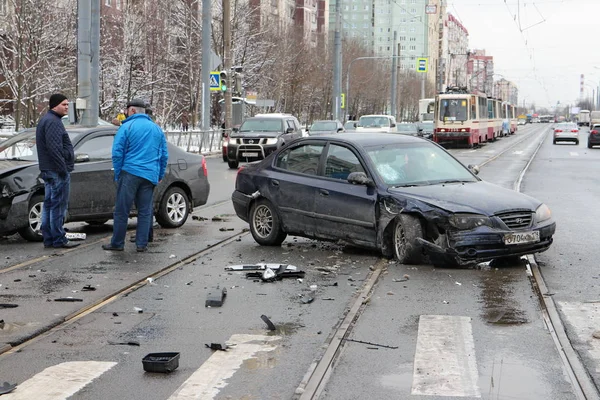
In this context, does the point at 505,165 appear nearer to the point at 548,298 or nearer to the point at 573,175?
the point at 573,175

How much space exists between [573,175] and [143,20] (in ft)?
108

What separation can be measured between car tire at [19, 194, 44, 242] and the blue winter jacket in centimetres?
151

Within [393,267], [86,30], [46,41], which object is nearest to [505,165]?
[86,30]

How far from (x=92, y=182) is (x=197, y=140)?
28.2m

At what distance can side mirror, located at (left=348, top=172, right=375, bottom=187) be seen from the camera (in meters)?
10.9

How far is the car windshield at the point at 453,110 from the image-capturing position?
51.2 m

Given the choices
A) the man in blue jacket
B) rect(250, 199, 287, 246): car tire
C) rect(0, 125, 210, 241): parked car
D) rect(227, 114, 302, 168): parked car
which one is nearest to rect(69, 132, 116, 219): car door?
rect(0, 125, 210, 241): parked car

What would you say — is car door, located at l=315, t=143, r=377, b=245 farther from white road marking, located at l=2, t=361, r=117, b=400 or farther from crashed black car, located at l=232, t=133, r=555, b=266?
white road marking, located at l=2, t=361, r=117, b=400

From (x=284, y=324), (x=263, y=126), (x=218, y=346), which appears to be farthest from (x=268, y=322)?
(x=263, y=126)

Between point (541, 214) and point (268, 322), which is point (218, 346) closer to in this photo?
point (268, 322)

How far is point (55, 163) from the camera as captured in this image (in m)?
11.5

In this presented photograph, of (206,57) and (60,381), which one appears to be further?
(206,57)

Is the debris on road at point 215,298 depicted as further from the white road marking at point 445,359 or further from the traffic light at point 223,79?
the traffic light at point 223,79

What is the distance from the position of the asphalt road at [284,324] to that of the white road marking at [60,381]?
0.06 ft
